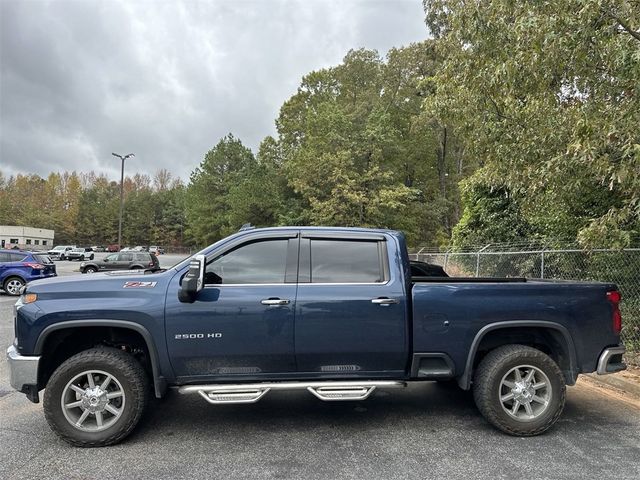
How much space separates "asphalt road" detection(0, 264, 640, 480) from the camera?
141 inches

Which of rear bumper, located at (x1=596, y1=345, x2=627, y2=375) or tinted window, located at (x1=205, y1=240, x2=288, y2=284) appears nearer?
tinted window, located at (x1=205, y1=240, x2=288, y2=284)

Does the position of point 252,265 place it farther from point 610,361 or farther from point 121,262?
point 121,262

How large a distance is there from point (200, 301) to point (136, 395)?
976 millimetres

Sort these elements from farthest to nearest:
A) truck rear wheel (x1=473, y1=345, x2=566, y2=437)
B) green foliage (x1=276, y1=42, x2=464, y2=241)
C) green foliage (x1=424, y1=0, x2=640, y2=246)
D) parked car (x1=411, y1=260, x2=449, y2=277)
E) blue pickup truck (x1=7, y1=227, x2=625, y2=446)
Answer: green foliage (x1=276, y1=42, x2=464, y2=241)
parked car (x1=411, y1=260, x2=449, y2=277)
green foliage (x1=424, y1=0, x2=640, y2=246)
truck rear wheel (x1=473, y1=345, x2=566, y2=437)
blue pickup truck (x1=7, y1=227, x2=625, y2=446)

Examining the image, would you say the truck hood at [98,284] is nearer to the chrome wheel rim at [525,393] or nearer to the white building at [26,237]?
the chrome wheel rim at [525,393]

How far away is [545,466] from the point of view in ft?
12.1

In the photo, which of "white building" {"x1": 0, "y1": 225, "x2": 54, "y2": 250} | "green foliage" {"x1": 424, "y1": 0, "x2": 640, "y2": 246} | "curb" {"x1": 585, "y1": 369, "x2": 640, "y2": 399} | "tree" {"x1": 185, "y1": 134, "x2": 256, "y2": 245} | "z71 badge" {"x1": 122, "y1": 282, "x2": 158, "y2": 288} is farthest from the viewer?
"white building" {"x1": 0, "y1": 225, "x2": 54, "y2": 250}

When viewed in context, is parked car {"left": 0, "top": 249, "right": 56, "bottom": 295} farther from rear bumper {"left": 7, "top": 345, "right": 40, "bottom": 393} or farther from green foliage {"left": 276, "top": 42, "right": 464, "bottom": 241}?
green foliage {"left": 276, "top": 42, "right": 464, "bottom": 241}

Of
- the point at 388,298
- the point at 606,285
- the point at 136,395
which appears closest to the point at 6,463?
the point at 136,395

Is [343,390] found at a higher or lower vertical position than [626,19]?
lower

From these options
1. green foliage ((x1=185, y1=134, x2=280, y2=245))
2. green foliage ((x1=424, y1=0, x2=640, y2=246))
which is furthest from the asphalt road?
green foliage ((x1=185, y1=134, x2=280, y2=245))

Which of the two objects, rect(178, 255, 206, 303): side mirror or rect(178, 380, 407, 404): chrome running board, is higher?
rect(178, 255, 206, 303): side mirror

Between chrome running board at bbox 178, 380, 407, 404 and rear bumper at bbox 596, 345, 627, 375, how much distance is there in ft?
6.31

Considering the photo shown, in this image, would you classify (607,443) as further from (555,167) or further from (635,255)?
(635,255)
